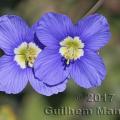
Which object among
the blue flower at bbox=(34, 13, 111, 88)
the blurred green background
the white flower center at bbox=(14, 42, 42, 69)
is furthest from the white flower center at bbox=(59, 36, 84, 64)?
the blurred green background

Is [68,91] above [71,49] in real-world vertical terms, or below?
below

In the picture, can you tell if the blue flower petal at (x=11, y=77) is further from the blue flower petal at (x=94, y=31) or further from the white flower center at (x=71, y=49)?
the blue flower petal at (x=94, y=31)

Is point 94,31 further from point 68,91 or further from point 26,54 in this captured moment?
point 68,91

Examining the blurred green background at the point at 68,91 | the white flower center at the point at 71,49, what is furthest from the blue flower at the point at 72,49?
Answer: the blurred green background at the point at 68,91

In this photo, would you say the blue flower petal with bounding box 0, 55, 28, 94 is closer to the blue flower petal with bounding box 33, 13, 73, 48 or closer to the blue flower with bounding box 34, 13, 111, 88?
the blue flower with bounding box 34, 13, 111, 88

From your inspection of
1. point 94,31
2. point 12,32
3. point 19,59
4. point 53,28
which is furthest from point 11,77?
point 94,31

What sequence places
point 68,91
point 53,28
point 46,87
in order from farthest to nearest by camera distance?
1. point 68,91
2. point 46,87
3. point 53,28
